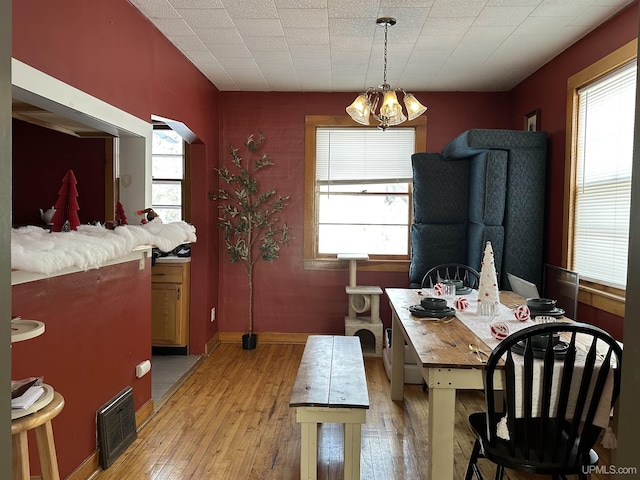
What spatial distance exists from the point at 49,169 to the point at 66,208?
1001mm

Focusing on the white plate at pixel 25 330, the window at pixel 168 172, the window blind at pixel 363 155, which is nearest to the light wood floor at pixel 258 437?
the white plate at pixel 25 330

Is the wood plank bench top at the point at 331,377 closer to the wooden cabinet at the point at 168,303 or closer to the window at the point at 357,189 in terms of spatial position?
the wooden cabinet at the point at 168,303

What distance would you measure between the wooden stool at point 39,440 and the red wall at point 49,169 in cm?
142

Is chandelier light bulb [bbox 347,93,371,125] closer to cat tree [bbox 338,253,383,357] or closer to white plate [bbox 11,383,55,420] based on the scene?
cat tree [bbox 338,253,383,357]

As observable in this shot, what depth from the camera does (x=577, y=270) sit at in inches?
142

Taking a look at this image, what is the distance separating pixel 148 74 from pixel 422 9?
1.82 meters

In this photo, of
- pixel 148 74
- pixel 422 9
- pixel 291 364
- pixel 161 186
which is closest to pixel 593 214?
pixel 422 9

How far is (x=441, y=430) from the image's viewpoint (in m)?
2.01

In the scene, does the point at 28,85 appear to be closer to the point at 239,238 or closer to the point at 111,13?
the point at 111,13

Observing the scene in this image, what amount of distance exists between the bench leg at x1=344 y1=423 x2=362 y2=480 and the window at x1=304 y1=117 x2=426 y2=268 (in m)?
3.06

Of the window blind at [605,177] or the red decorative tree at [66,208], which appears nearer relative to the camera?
the red decorative tree at [66,208]

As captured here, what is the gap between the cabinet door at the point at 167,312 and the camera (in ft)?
15.3

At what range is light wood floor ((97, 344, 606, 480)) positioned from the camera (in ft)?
8.56

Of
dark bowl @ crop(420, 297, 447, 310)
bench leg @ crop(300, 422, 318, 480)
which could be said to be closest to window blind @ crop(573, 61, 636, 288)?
dark bowl @ crop(420, 297, 447, 310)
